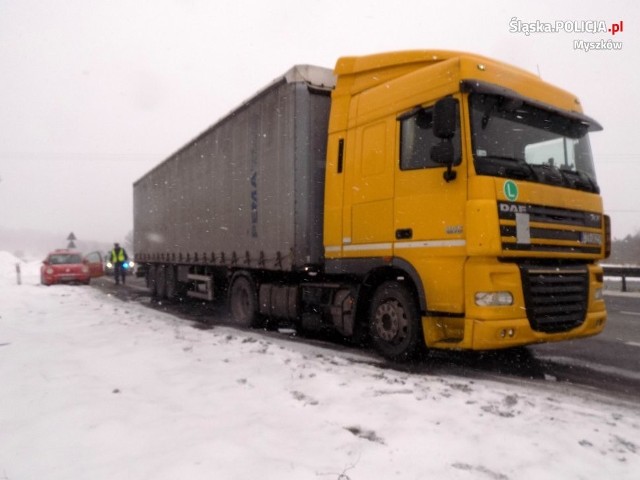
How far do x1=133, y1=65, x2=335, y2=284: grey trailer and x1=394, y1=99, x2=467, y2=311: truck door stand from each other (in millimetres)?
1781

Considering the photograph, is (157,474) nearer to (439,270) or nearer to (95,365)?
(95,365)

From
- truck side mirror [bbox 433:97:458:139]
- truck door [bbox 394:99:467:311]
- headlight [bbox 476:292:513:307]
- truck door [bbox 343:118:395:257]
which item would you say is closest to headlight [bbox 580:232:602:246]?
headlight [bbox 476:292:513:307]

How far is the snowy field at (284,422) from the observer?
8.47 feet

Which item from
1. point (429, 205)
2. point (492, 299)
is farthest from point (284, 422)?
point (429, 205)

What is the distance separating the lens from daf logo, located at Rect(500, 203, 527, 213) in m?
4.47

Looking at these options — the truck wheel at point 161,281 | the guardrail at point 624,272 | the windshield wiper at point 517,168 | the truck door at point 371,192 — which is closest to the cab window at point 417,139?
the truck door at point 371,192

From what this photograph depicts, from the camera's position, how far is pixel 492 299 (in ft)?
14.6

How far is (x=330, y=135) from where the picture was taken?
6.53 metres

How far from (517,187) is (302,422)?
2.98m

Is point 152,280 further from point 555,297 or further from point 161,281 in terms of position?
point 555,297

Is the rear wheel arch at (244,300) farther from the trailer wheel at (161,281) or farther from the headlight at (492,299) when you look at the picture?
the trailer wheel at (161,281)

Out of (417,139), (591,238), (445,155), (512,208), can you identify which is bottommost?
(591,238)

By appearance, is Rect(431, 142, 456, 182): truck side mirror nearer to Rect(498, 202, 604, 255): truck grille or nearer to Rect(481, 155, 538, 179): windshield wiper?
Rect(481, 155, 538, 179): windshield wiper

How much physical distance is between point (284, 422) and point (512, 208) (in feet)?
9.34
